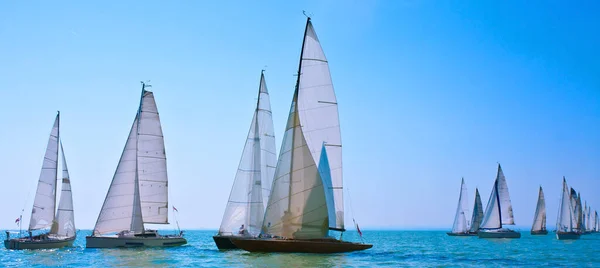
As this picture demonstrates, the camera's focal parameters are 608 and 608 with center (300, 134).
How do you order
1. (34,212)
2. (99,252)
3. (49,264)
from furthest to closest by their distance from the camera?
(34,212) → (99,252) → (49,264)

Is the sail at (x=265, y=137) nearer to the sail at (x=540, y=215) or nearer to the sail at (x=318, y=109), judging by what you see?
the sail at (x=318, y=109)

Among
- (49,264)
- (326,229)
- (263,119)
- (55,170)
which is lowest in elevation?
(49,264)

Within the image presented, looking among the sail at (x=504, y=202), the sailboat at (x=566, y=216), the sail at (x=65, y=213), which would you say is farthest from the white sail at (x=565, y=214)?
the sail at (x=65, y=213)

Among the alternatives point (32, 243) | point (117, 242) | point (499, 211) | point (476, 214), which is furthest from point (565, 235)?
point (32, 243)

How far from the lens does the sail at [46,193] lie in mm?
47625

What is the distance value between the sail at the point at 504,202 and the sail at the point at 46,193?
62636 mm

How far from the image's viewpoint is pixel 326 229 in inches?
1407

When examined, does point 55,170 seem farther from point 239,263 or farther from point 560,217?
point 560,217

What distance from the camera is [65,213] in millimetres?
49469

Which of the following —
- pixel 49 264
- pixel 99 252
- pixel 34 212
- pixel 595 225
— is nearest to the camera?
pixel 49 264

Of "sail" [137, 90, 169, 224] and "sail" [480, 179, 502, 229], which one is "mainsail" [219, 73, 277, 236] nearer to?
"sail" [137, 90, 169, 224]

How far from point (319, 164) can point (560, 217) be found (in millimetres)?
71356

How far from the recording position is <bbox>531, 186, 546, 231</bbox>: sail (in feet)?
339

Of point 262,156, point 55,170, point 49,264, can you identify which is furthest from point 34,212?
point 262,156
